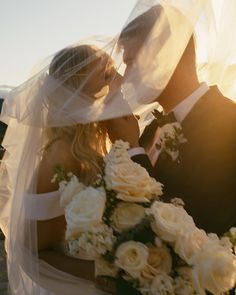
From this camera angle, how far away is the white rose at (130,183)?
1.80 m

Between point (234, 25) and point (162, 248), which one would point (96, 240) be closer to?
point (162, 248)

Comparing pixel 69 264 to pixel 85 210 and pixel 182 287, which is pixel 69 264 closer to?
pixel 85 210

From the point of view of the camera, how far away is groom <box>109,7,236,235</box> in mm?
2494

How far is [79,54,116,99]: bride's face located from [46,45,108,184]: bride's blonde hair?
43mm

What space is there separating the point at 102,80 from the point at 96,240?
3.96ft

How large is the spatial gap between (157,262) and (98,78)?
130 centimetres

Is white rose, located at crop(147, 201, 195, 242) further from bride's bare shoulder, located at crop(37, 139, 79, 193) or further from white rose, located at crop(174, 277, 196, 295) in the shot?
bride's bare shoulder, located at crop(37, 139, 79, 193)

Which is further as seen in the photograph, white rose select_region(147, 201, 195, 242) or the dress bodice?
the dress bodice

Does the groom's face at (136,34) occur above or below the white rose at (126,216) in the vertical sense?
above

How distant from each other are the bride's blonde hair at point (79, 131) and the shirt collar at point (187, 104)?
44 centimetres

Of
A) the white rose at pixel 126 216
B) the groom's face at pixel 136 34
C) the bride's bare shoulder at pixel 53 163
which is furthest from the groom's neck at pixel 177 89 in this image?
the white rose at pixel 126 216

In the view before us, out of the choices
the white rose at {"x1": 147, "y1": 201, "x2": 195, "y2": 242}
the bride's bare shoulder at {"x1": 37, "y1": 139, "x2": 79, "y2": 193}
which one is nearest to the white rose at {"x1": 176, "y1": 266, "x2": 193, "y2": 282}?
the white rose at {"x1": 147, "y1": 201, "x2": 195, "y2": 242}

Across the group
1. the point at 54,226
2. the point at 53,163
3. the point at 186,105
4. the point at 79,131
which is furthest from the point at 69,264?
the point at 186,105

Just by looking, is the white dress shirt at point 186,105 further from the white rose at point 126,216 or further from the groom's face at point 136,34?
the white rose at point 126,216
